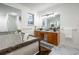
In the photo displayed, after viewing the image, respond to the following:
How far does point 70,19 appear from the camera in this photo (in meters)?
1.33

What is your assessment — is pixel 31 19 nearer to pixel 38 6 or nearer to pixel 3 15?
pixel 38 6

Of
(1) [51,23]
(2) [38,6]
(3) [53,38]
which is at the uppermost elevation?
(2) [38,6]

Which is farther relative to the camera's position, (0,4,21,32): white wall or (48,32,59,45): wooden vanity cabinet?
(48,32,59,45): wooden vanity cabinet

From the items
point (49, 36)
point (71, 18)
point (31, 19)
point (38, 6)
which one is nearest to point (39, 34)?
point (49, 36)

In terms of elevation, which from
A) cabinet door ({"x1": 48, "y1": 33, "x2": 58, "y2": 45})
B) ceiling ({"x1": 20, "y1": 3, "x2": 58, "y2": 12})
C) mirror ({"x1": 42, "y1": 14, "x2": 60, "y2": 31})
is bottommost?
cabinet door ({"x1": 48, "y1": 33, "x2": 58, "y2": 45})

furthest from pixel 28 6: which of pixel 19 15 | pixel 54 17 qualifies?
pixel 54 17

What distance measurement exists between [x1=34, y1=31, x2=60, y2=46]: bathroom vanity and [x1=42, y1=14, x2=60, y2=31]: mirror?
78 mm

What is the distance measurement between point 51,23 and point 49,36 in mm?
206

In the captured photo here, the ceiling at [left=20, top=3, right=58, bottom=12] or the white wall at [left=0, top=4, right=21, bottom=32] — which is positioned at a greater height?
the ceiling at [left=20, top=3, right=58, bottom=12]

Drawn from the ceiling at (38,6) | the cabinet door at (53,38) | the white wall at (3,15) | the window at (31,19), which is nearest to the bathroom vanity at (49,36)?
the cabinet door at (53,38)

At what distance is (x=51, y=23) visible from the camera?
1387mm

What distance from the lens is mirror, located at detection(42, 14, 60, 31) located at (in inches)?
53.3

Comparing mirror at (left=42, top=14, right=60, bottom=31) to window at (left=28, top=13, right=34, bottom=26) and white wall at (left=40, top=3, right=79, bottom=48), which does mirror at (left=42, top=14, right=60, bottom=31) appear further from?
window at (left=28, top=13, right=34, bottom=26)

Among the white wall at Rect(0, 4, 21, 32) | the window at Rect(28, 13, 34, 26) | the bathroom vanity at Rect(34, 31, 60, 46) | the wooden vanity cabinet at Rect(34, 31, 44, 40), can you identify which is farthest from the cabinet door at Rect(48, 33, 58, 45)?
the white wall at Rect(0, 4, 21, 32)
